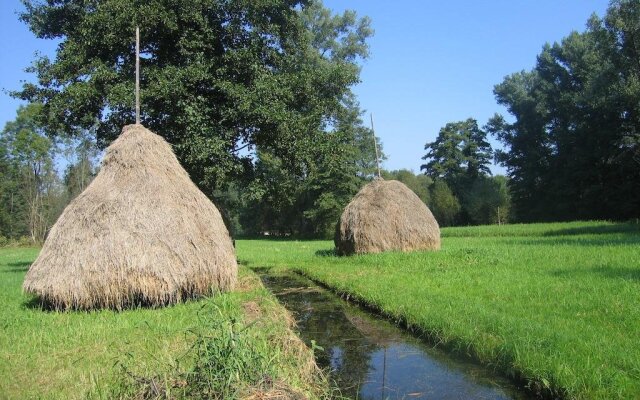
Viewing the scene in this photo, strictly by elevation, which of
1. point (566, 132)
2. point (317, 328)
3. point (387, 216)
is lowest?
point (317, 328)

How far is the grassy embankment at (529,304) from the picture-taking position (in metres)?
5.01

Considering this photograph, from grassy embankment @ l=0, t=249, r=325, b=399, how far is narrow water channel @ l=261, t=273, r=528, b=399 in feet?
2.11

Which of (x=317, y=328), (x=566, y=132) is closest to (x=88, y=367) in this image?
(x=317, y=328)

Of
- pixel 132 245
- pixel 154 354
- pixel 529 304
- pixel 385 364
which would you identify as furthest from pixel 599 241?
pixel 154 354

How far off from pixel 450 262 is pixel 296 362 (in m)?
8.82

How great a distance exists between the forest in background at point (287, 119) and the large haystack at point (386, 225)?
6.37ft

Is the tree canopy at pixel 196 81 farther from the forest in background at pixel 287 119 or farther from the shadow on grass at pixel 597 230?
the shadow on grass at pixel 597 230

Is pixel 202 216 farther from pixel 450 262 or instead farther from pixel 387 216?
pixel 387 216

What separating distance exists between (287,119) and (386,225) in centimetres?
524

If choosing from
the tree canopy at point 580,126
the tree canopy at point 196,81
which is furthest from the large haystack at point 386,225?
the tree canopy at point 580,126

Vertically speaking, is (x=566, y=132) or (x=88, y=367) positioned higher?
(x=566, y=132)

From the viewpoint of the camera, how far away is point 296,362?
A: 5.20 metres

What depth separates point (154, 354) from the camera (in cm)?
563

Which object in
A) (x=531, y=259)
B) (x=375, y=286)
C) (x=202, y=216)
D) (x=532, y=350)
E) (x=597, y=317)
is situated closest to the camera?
(x=532, y=350)
